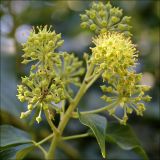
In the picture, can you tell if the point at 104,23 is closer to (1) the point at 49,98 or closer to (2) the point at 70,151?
(1) the point at 49,98

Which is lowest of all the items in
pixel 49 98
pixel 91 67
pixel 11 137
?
pixel 11 137

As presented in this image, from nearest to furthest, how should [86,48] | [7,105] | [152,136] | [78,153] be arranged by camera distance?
[7,105]
[78,153]
[152,136]
[86,48]

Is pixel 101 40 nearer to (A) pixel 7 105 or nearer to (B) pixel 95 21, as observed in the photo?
(B) pixel 95 21

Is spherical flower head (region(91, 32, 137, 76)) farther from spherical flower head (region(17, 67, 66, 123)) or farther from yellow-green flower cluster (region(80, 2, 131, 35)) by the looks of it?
spherical flower head (region(17, 67, 66, 123))

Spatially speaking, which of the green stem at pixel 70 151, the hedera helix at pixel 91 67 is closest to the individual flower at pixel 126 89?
the hedera helix at pixel 91 67

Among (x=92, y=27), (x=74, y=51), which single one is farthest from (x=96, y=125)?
(x=74, y=51)

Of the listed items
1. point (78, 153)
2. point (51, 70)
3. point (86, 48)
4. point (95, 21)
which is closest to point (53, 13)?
point (86, 48)

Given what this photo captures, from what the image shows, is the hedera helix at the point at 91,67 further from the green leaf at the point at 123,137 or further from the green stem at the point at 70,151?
the green stem at the point at 70,151
